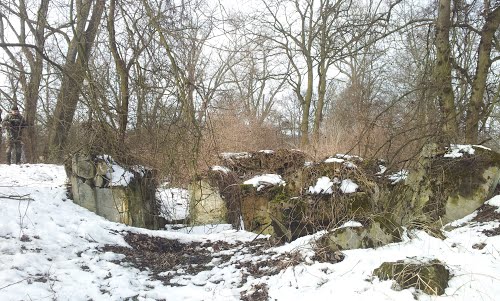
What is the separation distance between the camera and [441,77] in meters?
6.26

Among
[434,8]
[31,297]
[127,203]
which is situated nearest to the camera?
A: [31,297]

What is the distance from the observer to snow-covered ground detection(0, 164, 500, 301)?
3225mm

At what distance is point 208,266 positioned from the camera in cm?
481

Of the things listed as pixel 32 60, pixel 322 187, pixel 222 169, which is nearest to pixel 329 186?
pixel 322 187

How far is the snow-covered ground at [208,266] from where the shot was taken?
3.22 m

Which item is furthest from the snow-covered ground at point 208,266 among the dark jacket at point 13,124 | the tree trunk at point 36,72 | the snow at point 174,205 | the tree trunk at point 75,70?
the dark jacket at point 13,124

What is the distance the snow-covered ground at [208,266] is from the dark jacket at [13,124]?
5.32 m

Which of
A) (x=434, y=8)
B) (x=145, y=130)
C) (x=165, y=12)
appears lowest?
(x=145, y=130)

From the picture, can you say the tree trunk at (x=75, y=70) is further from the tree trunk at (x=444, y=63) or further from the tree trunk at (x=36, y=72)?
the tree trunk at (x=444, y=63)

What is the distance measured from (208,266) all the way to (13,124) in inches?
327

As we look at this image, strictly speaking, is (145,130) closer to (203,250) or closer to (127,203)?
(127,203)

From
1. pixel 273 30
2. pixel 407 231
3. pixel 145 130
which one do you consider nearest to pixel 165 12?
pixel 145 130

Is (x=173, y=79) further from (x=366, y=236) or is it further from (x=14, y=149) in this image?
(x=14, y=149)

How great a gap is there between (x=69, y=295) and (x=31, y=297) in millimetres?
317
